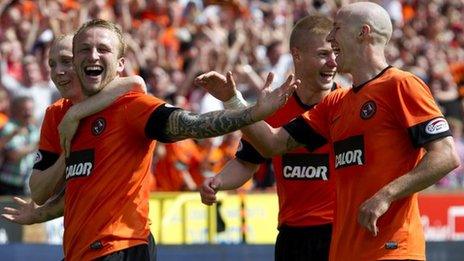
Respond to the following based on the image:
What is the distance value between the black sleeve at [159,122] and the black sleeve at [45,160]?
93 centimetres

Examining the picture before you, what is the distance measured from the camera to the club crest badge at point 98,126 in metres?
7.15

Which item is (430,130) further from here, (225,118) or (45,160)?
(45,160)

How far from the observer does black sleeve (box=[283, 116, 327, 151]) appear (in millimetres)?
7551

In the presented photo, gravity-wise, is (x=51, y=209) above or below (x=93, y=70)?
below

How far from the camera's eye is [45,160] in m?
7.68

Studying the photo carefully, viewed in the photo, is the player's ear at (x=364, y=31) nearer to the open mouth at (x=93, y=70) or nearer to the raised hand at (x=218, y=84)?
the raised hand at (x=218, y=84)

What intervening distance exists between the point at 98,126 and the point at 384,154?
5.38ft

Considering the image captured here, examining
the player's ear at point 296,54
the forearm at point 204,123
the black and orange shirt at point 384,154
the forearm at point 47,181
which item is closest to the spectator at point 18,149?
the player's ear at point 296,54

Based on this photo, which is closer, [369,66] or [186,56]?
[369,66]

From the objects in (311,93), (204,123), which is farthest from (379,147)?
(311,93)

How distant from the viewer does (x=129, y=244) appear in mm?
7016

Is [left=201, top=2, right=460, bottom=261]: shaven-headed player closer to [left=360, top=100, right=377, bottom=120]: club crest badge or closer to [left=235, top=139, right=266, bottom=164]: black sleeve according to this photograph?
[left=360, top=100, right=377, bottom=120]: club crest badge

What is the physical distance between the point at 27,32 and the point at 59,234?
3541 millimetres

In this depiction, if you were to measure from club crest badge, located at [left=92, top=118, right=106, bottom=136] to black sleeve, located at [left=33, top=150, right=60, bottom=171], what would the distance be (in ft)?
1.87
